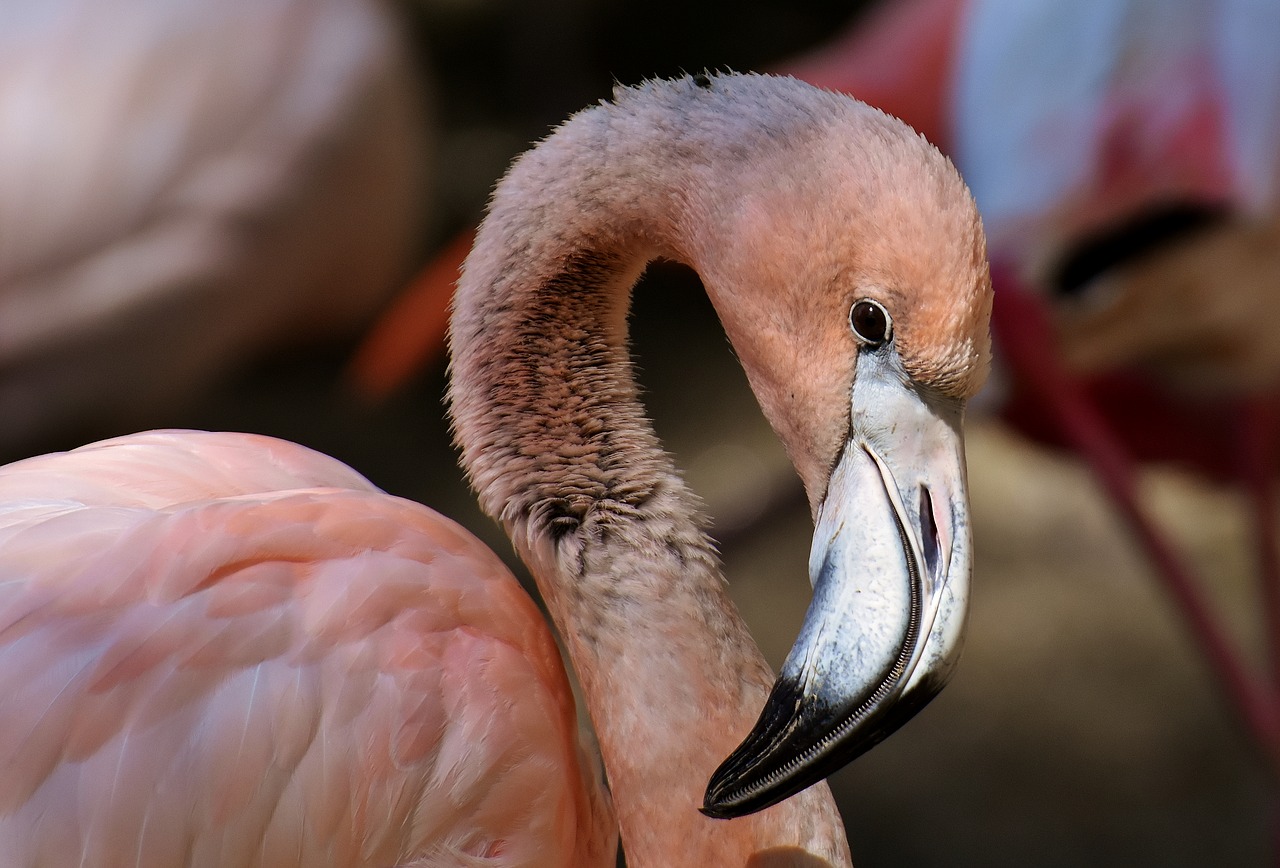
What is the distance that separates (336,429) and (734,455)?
1190mm

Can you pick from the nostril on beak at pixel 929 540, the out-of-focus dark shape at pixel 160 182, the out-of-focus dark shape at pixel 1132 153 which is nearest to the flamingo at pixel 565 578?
the nostril on beak at pixel 929 540

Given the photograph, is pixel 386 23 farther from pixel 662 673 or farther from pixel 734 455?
pixel 662 673

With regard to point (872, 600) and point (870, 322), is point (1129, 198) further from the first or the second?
point (872, 600)

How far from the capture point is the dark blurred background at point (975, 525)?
3113mm

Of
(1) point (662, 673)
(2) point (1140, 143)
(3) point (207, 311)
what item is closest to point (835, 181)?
(1) point (662, 673)

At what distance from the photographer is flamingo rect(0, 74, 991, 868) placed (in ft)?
3.69

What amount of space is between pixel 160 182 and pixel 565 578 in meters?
2.21

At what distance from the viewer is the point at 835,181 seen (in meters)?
1.14

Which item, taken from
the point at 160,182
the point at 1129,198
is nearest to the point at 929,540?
the point at 1129,198

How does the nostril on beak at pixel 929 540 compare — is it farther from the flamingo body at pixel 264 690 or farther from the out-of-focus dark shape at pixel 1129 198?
the out-of-focus dark shape at pixel 1129 198

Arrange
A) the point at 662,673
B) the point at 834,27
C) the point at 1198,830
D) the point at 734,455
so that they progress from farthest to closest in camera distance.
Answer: the point at 834,27 → the point at 734,455 → the point at 1198,830 → the point at 662,673

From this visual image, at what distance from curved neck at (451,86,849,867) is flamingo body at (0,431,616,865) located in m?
0.09

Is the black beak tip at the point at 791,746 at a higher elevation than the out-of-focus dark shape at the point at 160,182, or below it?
below

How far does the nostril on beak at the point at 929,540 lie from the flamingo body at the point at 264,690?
1.40 feet
